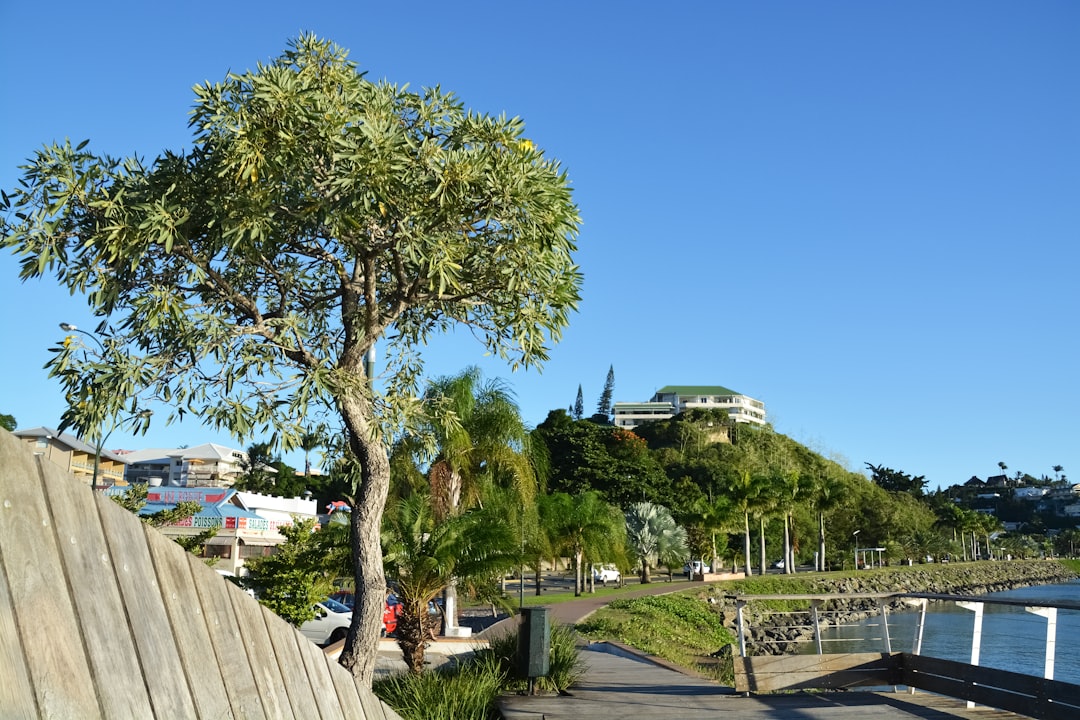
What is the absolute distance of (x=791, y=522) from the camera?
75688 millimetres

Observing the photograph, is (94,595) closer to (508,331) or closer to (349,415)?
(349,415)

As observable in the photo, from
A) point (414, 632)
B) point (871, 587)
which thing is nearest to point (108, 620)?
point (414, 632)

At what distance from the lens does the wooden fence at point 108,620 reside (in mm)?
2082

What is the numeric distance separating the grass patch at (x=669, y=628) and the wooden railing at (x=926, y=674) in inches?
123

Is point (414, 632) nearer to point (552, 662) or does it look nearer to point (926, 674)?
point (552, 662)

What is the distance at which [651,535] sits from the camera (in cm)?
5419

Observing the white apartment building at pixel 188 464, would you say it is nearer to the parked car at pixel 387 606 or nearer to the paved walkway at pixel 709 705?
the parked car at pixel 387 606

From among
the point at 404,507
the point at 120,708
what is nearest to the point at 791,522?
the point at 404,507

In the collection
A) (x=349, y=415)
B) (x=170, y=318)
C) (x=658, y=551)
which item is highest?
(x=170, y=318)

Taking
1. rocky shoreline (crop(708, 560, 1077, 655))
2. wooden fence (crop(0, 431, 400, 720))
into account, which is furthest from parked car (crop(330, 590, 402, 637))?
wooden fence (crop(0, 431, 400, 720))

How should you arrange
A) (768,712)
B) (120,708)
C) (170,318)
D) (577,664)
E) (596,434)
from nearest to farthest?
(120,708) < (170,318) < (768,712) < (577,664) < (596,434)

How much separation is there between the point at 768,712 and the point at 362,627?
15.0 feet

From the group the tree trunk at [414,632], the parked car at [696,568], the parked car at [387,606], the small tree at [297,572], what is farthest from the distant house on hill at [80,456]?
the parked car at [696,568]

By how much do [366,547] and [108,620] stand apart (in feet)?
24.4
